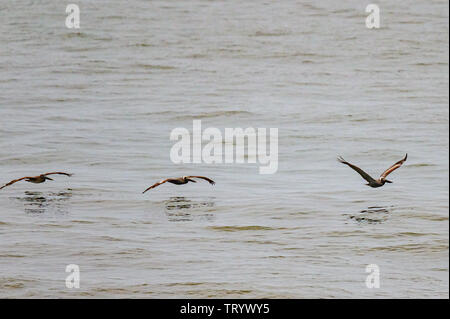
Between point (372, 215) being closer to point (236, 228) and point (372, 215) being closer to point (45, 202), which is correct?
point (236, 228)

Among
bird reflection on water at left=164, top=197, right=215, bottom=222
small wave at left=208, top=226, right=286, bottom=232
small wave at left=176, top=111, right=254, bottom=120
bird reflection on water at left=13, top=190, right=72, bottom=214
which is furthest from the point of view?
small wave at left=176, top=111, right=254, bottom=120

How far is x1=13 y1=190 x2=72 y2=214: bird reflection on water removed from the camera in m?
16.2

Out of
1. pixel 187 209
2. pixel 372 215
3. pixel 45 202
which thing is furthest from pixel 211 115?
pixel 372 215

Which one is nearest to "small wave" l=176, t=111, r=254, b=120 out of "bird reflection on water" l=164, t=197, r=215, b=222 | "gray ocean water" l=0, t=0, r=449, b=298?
"gray ocean water" l=0, t=0, r=449, b=298

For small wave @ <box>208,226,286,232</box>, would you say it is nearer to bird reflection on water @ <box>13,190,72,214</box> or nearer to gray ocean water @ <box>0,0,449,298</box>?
gray ocean water @ <box>0,0,449,298</box>

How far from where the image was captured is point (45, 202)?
16766 millimetres

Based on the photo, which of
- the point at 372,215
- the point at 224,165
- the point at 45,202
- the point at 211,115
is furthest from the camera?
the point at 211,115

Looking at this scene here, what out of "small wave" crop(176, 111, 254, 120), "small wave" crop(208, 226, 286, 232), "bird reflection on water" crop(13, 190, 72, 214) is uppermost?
"small wave" crop(176, 111, 254, 120)

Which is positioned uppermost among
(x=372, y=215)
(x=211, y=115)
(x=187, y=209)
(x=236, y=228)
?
(x=211, y=115)

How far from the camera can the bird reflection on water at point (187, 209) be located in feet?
52.2

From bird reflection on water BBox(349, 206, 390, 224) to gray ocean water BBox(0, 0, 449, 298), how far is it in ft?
0.16

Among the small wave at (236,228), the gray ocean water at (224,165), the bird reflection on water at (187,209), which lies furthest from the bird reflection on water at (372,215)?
the bird reflection on water at (187,209)

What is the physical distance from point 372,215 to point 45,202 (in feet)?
17.2

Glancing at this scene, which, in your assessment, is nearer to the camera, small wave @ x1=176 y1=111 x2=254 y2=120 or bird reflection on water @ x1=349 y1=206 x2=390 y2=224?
bird reflection on water @ x1=349 y1=206 x2=390 y2=224
